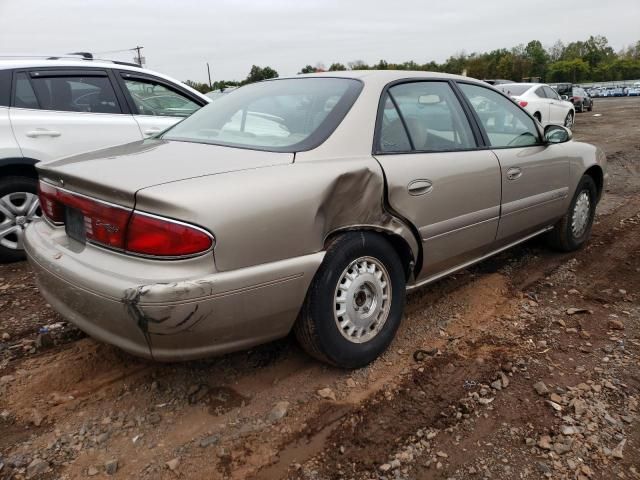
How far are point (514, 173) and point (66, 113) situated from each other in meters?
3.78

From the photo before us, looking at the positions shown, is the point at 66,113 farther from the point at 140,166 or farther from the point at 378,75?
the point at 378,75

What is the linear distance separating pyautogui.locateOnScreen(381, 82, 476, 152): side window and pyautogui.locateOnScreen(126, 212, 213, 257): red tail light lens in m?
1.48

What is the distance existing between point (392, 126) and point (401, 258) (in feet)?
2.45

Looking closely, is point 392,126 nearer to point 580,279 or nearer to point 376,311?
point 376,311

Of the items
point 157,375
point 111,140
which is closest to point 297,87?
point 157,375

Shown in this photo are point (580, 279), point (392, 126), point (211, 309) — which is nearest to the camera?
point (211, 309)

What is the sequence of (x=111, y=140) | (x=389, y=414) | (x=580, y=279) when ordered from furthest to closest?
(x=111, y=140)
(x=580, y=279)
(x=389, y=414)

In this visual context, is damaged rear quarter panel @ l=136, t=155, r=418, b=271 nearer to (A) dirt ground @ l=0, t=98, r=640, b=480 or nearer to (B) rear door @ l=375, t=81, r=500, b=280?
(B) rear door @ l=375, t=81, r=500, b=280

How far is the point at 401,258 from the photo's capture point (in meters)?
2.97

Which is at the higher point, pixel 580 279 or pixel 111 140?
pixel 111 140

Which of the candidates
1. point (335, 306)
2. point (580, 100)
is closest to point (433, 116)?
point (335, 306)

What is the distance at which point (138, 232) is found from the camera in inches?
82.0

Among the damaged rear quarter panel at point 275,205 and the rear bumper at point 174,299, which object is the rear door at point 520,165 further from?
the rear bumper at point 174,299

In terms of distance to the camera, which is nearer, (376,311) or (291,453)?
(291,453)
